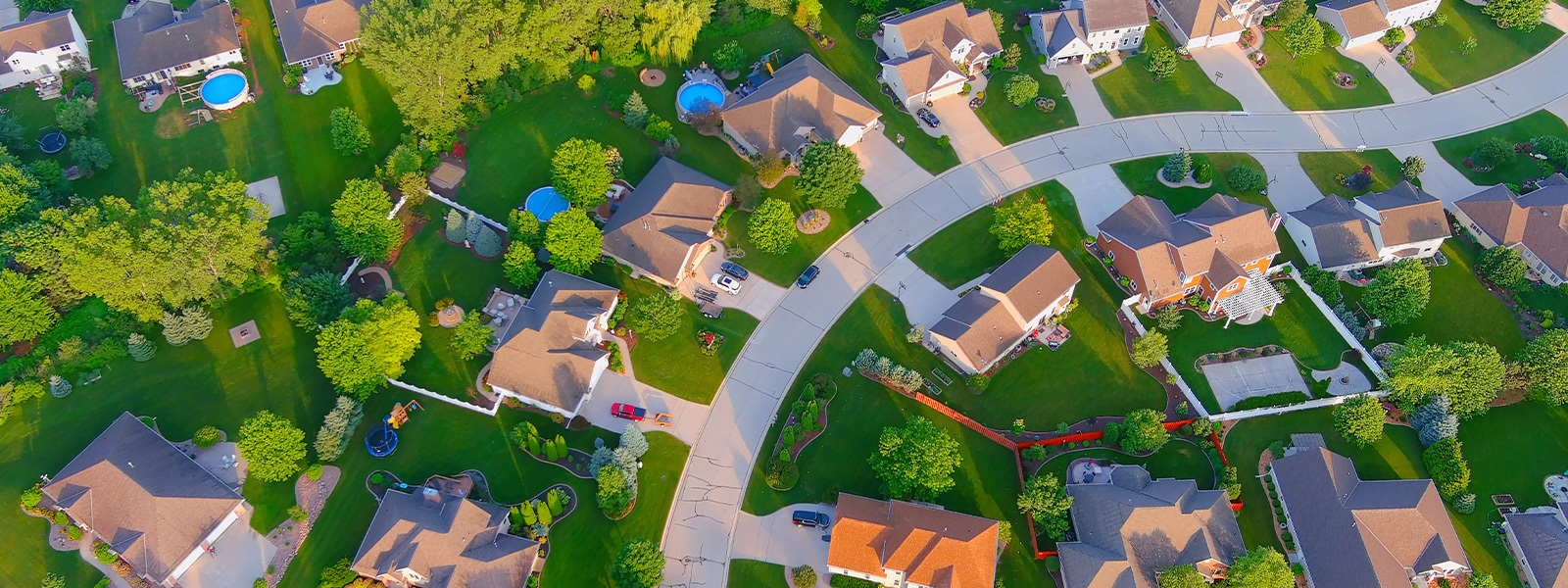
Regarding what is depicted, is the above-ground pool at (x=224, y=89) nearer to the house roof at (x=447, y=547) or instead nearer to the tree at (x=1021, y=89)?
the house roof at (x=447, y=547)

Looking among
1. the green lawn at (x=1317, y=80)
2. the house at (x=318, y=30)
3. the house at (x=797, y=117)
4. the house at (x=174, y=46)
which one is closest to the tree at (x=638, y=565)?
the house at (x=797, y=117)

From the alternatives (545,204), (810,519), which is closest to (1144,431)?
(810,519)

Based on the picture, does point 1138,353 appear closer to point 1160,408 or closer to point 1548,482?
point 1160,408

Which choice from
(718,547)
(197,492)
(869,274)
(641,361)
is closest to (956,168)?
(869,274)

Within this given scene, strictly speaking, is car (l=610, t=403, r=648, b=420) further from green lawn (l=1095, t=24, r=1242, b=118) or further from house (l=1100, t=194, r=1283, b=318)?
green lawn (l=1095, t=24, r=1242, b=118)

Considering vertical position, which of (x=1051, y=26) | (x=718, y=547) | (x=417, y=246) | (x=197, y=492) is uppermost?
(x=1051, y=26)

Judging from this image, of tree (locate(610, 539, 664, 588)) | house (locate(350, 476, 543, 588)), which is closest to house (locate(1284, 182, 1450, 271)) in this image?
tree (locate(610, 539, 664, 588))
